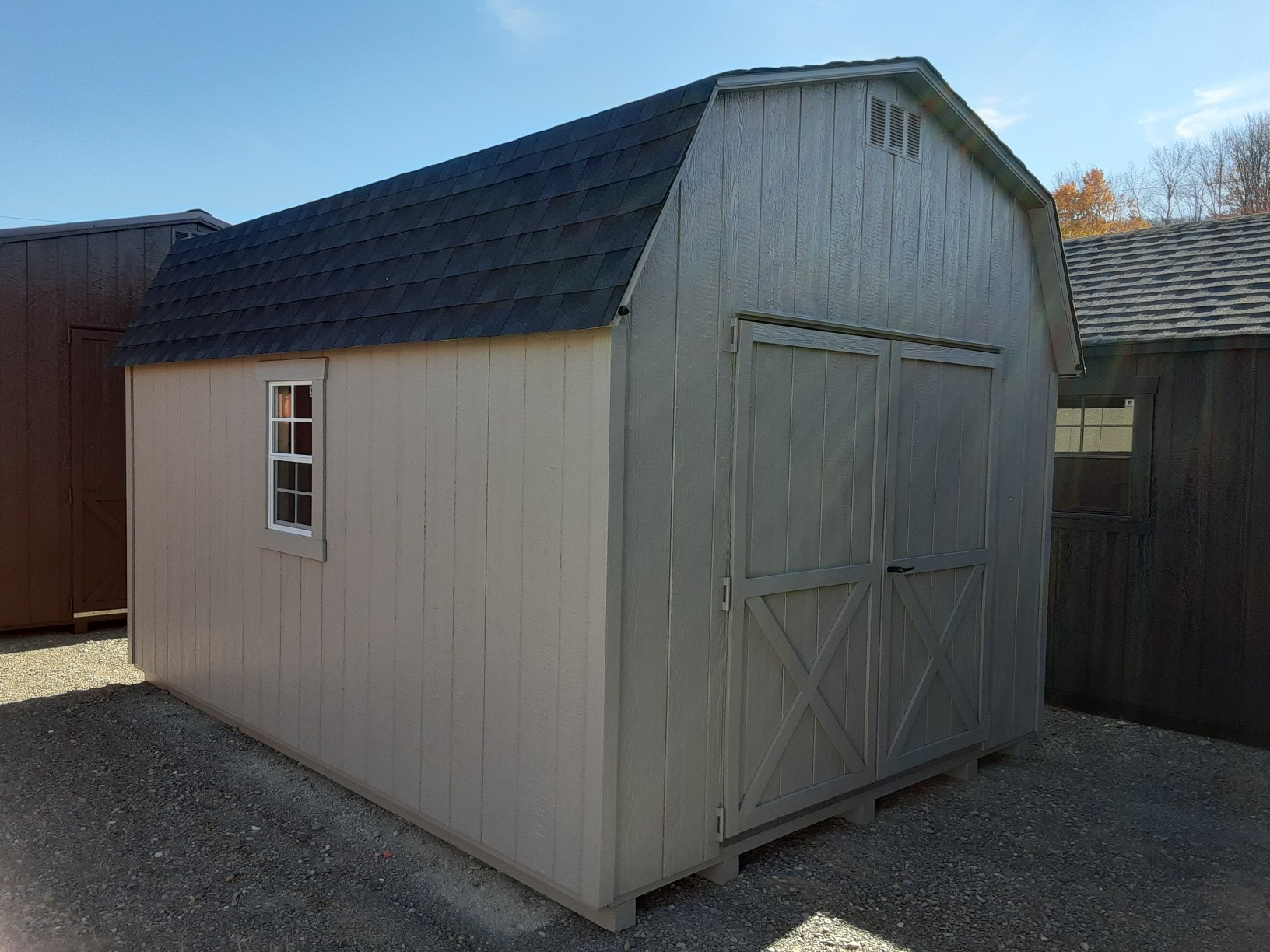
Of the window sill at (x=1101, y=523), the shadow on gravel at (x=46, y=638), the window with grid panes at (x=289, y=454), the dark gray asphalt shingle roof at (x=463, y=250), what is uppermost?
the dark gray asphalt shingle roof at (x=463, y=250)

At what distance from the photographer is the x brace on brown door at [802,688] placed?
387 centimetres

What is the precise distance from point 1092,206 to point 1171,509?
22.4 m

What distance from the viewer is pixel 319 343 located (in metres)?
4.66

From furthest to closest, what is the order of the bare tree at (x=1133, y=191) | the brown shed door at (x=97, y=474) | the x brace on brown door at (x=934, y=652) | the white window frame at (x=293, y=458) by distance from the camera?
the bare tree at (x=1133, y=191) → the brown shed door at (x=97, y=474) → the white window frame at (x=293, y=458) → the x brace on brown door at (x=934, y=652)

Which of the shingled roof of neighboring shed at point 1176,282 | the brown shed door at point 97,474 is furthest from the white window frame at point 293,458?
the shingled roof of neighboring shed at point 1176,282

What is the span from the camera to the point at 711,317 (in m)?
3.61

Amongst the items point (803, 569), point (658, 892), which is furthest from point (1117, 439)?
point (658, 892)

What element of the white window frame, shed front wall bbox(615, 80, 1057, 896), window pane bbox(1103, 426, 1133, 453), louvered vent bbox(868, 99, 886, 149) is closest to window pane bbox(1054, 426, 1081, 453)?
window pane bbox(1103, 426, 1133, 453)

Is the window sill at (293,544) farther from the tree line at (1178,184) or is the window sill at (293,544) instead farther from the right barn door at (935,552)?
the tree line at (1178,184)

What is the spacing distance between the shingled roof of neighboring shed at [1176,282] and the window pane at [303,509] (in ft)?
18.4

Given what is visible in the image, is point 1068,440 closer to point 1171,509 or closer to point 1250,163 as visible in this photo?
point 1171,509

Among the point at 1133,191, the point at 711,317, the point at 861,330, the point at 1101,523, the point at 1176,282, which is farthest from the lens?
the point at 1133,191

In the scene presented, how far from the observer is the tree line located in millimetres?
24672

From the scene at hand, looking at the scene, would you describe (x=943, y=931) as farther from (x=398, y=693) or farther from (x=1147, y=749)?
(x=1147, y=749)
